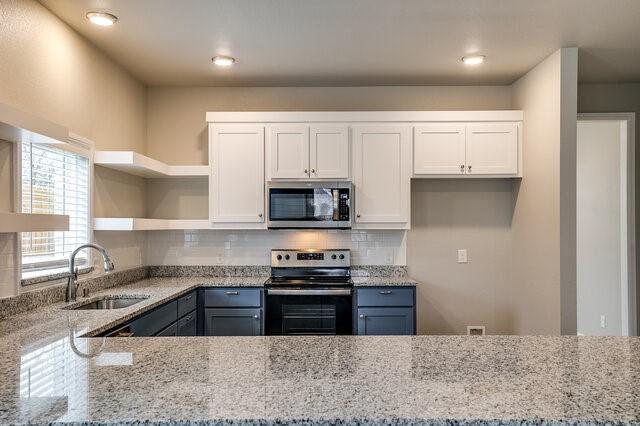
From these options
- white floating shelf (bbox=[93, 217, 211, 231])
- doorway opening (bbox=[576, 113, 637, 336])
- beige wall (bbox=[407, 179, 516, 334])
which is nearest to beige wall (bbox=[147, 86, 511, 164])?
white floating shelf (bbox=[93, 217, 211, 231])

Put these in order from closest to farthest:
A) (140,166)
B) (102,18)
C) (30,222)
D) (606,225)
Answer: (30,222) < (102,18) < (140,166) < (606,225)

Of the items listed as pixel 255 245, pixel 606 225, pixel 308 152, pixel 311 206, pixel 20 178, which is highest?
pixel 308 152

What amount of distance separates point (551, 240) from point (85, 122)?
333cm

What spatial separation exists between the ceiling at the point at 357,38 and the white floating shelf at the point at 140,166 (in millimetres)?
755

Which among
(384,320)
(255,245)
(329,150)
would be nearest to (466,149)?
(329,150)

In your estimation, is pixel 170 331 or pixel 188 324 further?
pixel 188 324

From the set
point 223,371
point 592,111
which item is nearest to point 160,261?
point 223,371

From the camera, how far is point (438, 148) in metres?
3.73

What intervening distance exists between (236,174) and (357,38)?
4.78 feet

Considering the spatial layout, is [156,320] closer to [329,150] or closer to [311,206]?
[311,206]

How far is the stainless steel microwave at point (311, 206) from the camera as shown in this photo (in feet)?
11.9

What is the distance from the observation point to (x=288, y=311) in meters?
3.45

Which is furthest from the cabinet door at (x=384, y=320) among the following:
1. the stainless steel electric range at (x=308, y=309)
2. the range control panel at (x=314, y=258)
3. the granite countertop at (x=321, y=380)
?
the granite countertop at (x=321, y=380)

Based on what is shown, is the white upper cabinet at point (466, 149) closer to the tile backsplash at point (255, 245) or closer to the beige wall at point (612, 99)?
the tile backsplash at point (255, 245)
